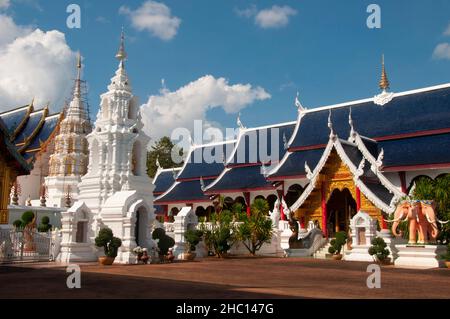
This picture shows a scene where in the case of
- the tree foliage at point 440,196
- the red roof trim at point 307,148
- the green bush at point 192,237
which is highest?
the red roof trim at point 307,148

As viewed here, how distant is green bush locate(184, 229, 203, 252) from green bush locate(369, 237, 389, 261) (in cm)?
690

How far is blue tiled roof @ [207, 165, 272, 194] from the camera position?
2848 centimetres

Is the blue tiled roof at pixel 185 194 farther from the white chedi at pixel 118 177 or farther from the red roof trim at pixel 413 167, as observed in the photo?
the red roof trim at pixel 413 167

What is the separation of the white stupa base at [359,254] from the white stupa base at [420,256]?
182 cm

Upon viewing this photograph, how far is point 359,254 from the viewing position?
64.3ft

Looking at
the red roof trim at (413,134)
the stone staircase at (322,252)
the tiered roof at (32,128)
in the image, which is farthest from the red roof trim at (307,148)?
the tiered roof at (32,128)

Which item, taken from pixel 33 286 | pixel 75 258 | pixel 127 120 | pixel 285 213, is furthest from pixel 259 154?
pixel 33 286

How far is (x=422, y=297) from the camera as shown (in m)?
8.59

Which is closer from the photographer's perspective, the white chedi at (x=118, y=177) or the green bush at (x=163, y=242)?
the white chedi at (x=118, y=177)

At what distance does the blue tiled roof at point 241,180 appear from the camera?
28.5 m

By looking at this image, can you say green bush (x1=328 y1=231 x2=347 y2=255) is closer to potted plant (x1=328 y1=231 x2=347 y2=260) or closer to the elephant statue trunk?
potted plant (x1=328 y1=231 x2=347 y2=260)

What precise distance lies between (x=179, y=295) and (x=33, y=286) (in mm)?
3425

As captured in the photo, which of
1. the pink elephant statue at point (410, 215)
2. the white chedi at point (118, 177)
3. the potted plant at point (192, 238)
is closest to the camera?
the pink elephant statue at point (410, 215)
